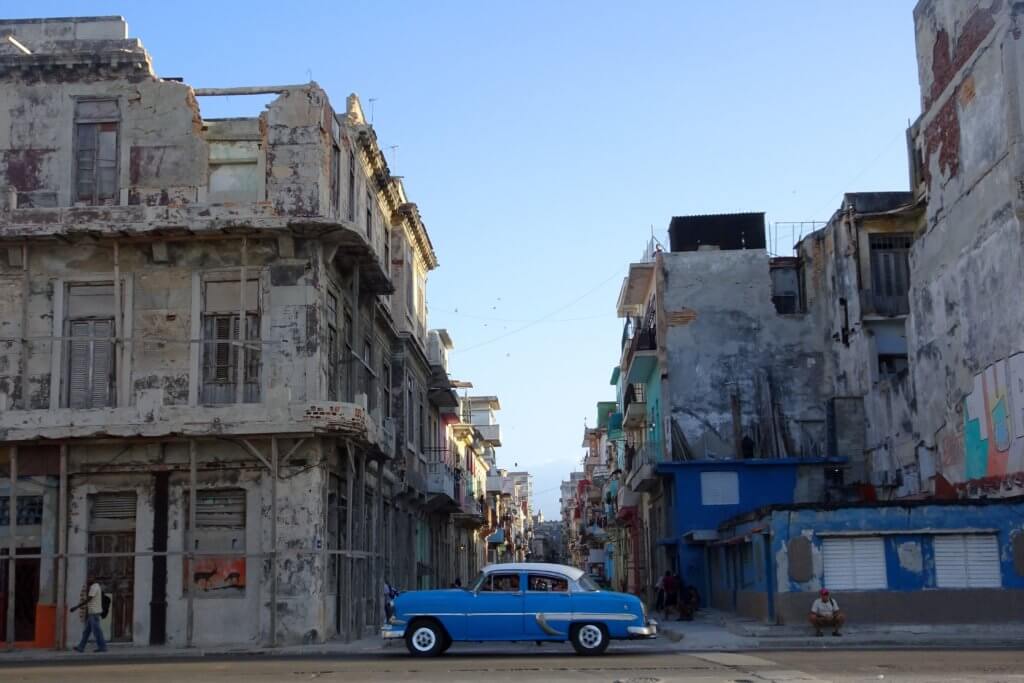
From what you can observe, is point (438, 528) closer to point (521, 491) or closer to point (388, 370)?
point (388, 370)

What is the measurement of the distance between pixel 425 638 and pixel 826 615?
837cm

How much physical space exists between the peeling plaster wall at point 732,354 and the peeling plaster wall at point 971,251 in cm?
661

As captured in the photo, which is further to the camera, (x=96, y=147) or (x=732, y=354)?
(x=732, y=354)

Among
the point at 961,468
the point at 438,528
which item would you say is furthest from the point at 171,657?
the point at 438,528

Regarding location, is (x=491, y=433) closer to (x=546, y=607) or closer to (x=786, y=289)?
(x=786, y=289)

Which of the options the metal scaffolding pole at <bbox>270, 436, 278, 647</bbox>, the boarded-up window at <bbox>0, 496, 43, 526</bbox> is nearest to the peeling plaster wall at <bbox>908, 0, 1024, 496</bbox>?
the metal scaffolding pole at <bbox>270, 436, 278, 647</bbox>

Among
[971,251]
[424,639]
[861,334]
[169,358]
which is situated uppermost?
[971,251]

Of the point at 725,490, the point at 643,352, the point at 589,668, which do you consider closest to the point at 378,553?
the point at 725,490

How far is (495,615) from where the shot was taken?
63.8 feet

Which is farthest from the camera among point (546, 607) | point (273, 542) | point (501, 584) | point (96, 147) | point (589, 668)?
point (96, 147)

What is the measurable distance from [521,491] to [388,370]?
120 metres

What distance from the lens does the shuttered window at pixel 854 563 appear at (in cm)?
2481

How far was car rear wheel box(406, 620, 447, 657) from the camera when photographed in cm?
1938

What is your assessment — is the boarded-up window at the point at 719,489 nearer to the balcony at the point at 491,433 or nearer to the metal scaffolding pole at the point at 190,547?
the metal scaffolding pole at the point at 190,547
